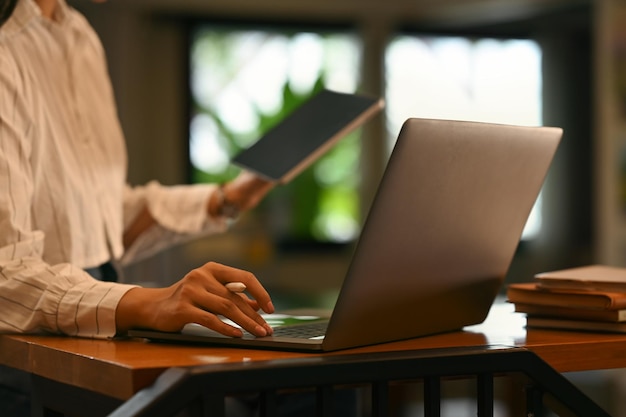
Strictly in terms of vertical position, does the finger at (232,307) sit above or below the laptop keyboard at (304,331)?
above

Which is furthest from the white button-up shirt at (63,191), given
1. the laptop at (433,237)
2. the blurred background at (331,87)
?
the blurred background at (331,87)

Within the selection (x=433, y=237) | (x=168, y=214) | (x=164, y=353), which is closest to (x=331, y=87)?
(x=168, y=214)

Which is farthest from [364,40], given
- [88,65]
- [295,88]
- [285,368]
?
[285,368]

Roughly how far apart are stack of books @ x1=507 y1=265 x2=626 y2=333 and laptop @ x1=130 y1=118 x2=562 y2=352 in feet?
0.16

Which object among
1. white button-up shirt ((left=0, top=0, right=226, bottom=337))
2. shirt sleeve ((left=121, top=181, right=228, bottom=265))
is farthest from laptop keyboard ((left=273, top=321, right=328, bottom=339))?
shirt sleeve ((left=121, top=181, right=228, bottom=265))

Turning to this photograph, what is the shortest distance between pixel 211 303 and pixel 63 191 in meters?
0.54

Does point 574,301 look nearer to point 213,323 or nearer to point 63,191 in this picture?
point 213,323

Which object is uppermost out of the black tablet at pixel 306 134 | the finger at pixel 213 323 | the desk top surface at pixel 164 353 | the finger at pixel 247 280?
the black tablet at pixel 306 134

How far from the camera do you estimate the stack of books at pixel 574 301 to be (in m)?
1.26

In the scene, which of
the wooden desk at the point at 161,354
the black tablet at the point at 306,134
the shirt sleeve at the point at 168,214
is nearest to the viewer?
the wooden desk at the point at 161,354

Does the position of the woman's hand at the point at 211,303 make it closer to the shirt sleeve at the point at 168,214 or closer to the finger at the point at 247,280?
the finger at the point at 247,280

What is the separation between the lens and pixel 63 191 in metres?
1.57

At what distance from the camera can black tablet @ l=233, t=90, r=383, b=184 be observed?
168 centimetres

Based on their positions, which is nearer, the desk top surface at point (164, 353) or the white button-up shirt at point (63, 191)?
the desk top surface at point (164, 353)
